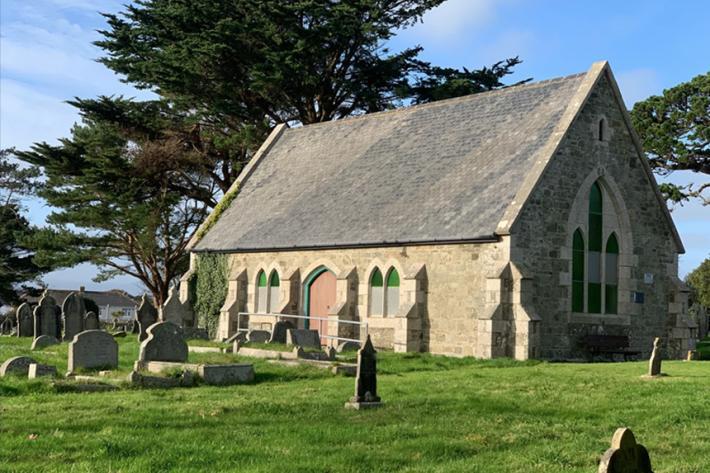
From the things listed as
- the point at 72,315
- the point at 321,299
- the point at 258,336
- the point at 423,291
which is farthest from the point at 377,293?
the point at 72,315

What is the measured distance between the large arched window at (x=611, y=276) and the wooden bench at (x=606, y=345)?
1.08 metres

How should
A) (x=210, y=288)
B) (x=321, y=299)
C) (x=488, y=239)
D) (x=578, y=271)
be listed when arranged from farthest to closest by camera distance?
(x=210, y=288) → (x=321, y=299) → (x=578, y=271) → (x=488, y=239)

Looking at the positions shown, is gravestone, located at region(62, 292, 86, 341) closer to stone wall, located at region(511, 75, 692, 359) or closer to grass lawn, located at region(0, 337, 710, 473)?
grass lawn, located at region(0, 337, 710, 473)

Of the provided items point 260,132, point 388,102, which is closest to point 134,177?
point 260,132

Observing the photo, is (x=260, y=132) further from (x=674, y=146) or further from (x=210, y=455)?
(x=210, y=455)

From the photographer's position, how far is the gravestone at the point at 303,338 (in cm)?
2581

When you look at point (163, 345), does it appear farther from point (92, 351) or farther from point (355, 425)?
point (355, 425)

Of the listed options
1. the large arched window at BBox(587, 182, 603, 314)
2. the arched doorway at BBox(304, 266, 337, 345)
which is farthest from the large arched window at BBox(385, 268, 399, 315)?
the large arched window at BBox(587, 182, 603, 314)

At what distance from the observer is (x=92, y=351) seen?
18625 millimetres

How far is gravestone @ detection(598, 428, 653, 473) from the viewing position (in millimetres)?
6867

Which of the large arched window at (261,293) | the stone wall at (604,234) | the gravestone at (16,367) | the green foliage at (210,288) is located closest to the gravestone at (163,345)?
the gravestone at (16,367)

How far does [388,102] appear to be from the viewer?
1811 inches

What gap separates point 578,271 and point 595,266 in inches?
35.1

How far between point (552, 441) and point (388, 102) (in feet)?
118
